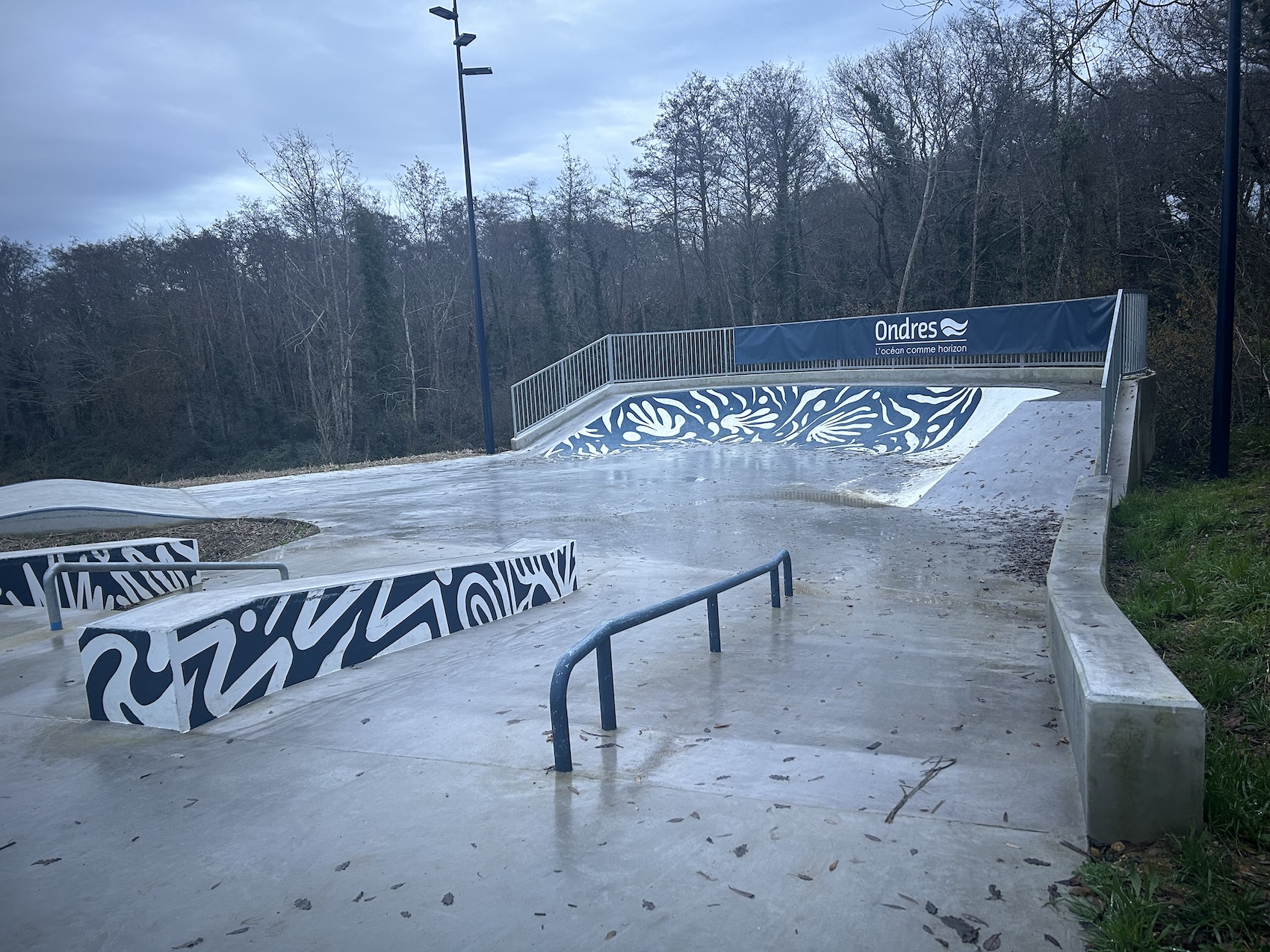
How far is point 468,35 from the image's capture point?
20.5m

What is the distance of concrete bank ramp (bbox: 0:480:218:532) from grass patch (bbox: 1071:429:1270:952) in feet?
37.3

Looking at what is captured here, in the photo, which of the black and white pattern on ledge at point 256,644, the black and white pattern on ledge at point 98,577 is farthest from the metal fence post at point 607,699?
the black and white pattern on ledge at point 98,577

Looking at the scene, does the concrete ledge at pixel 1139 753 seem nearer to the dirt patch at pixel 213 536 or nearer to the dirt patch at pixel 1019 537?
the dirt patch at pixel 1019 537

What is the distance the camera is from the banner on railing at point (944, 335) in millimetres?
18906

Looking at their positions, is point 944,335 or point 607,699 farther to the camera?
point 944,335

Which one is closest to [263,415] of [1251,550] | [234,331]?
[234,331]

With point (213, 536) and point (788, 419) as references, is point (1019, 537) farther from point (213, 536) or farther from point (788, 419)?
point (788, 419)

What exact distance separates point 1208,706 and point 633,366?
22239 millimetres

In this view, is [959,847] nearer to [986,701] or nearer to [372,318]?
[986,701]

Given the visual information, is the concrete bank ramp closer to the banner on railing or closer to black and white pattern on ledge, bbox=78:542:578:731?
black and white pattern on ledge, bbox=78:542:578:731

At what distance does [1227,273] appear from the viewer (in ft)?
33.8

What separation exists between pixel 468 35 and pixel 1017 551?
18090mm

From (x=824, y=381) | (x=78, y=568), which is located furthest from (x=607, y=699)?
(x=824, y=381)

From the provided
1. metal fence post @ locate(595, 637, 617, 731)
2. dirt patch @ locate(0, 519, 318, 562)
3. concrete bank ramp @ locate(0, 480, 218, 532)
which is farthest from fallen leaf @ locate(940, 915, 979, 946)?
concrete bank ramp @ locate(0, 480, 218, 532)
